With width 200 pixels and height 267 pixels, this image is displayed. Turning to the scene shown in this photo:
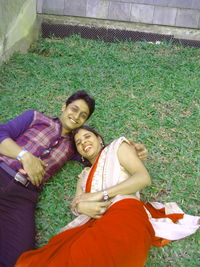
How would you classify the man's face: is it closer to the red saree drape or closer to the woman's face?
the woman's face

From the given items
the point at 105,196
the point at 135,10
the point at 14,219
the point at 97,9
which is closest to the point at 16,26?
the point at 97,9

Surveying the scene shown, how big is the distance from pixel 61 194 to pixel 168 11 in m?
3.82

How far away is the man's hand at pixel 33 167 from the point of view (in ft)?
7.50

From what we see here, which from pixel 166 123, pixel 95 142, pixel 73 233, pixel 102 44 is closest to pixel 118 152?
pixel 95 142

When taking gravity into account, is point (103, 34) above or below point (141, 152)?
above

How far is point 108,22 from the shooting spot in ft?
17.2

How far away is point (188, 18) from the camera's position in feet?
16.6

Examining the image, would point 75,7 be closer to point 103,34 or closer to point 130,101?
point 103,34

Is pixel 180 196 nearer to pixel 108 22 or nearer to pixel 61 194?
pixel 61 194

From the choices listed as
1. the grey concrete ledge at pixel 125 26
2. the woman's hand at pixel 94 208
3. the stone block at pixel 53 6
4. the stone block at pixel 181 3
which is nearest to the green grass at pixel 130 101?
the grey concrete ledge at pixel 125 26

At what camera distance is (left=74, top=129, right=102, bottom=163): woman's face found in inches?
94.6

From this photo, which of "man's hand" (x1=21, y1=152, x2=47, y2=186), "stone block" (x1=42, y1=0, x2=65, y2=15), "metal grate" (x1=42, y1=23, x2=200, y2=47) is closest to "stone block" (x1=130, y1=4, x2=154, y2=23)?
"metal grate" (x1=42, y1=23, x2=200, y2=47)

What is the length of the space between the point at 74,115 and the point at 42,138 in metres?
0.34

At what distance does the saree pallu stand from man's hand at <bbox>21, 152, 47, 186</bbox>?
1.95 feet
